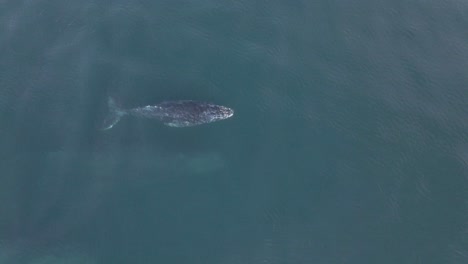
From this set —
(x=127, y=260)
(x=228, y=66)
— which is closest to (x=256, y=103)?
(x=228, y=66)

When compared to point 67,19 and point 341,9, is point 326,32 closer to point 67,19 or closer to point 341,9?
point 341,9

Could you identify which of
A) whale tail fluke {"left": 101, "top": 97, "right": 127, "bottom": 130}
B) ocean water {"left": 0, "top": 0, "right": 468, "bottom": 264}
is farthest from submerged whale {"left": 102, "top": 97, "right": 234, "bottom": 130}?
ocean water {"left": 0, "top": 0, "right": 468, "bottom": 264}

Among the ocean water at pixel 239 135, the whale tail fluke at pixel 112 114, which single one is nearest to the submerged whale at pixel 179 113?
the whale tail fluke at pixel 112 114

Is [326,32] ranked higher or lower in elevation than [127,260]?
higher

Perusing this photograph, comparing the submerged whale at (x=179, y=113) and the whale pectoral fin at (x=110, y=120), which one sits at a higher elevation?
the submerged whale at (x=179, y=113)

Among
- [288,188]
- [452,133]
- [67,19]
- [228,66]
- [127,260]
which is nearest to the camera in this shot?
[127,260]

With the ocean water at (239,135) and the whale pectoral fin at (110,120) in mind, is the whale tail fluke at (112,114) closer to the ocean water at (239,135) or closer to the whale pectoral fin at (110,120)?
the whale pectoral fin at (110,120)

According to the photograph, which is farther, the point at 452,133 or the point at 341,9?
the point at 341,9

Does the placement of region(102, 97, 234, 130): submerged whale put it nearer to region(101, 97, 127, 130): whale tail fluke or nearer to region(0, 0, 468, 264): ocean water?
region(101, 97, 127, 130): whale tail fluke

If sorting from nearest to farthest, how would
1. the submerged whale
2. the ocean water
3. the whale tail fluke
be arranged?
the ocean water
the submerged whale
the whale tail fluke
